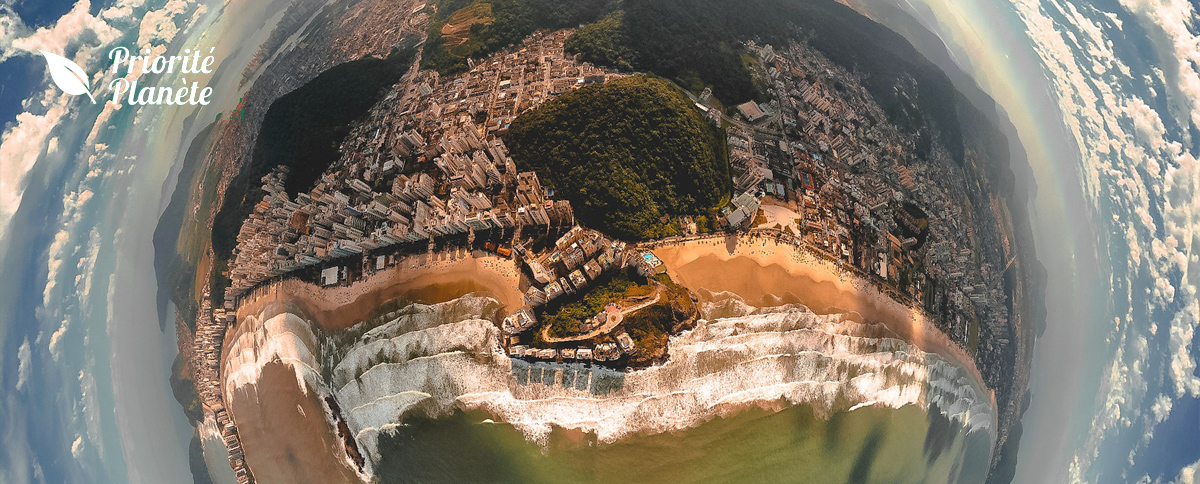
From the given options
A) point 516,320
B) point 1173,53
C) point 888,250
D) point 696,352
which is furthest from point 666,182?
point 1173,53

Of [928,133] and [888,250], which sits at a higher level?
[928,133]

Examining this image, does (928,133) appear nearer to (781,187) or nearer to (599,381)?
(781,187)

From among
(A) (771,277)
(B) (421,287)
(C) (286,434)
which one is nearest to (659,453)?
(A) (771,277)

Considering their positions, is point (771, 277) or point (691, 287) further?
point (771, 277)

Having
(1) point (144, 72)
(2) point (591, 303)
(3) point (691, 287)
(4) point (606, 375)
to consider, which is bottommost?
(1) point (144, 72)

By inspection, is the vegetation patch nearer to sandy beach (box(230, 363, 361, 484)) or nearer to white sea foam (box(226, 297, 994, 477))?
white sea foam (box(226, 297, 994, 477))

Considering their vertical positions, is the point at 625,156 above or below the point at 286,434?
above

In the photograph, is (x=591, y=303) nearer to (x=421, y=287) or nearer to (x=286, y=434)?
(x=421, y=287)

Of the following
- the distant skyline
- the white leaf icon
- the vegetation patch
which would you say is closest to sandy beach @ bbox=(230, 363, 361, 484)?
the distant skyline
